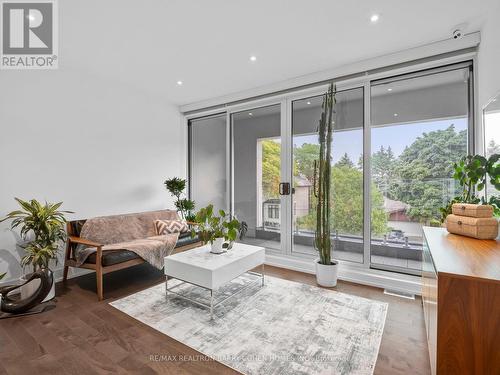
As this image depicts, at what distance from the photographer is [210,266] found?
234 cm

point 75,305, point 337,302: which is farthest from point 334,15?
point 75,305

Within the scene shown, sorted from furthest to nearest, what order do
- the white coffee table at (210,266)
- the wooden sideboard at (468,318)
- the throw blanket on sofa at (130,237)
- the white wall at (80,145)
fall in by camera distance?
the throw blanket on sofa at (130,237) < the white wall at (80,145) < the white coffee table at (210,266) < the wooden sideboard at (468,318)

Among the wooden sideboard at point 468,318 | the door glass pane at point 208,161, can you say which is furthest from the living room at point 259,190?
the door glass pane at point 208,161

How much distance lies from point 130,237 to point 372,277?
330 centimetres

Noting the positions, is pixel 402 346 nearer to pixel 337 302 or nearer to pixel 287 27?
pixel 337 302

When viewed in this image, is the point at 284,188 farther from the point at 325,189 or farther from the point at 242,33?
the point at 242,33

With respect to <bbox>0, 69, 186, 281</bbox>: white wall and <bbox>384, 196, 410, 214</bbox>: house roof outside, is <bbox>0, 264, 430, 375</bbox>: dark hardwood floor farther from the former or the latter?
<bbox>0, 69, 186, 281</bbox>: white wall

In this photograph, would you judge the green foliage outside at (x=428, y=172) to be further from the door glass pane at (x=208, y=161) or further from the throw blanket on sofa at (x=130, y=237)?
the throw blanket on sofa at (x=130, y=237)

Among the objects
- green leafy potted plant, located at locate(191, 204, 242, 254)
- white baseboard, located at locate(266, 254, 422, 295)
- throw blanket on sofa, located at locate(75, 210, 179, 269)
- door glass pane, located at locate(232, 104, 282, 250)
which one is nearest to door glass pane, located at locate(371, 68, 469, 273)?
white baseboard, located at locate(266, 254, 422, 295)

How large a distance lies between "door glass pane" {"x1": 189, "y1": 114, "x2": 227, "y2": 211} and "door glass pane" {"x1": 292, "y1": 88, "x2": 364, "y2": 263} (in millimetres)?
1488

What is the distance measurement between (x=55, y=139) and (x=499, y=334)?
175 inches

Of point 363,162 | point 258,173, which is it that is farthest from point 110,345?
point 363,162

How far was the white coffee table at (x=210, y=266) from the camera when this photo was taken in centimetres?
229

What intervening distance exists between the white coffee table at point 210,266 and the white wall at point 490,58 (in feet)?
8.56
